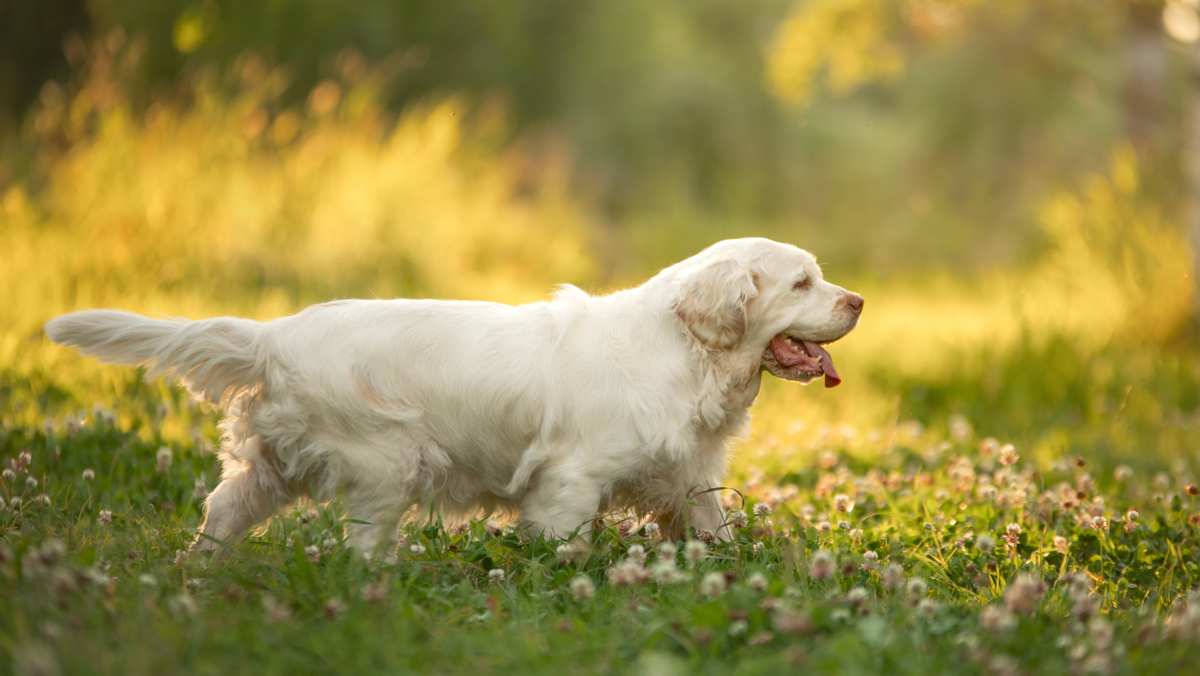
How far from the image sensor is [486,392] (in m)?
3.79

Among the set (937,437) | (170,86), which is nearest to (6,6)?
(170,86)

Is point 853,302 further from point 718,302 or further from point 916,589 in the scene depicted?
point 916,589

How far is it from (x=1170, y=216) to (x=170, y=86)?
33.5ft

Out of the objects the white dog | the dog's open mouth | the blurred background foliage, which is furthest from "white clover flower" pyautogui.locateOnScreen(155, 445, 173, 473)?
the dog's open mouth

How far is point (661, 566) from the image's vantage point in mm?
3062

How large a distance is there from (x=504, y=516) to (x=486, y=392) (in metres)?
0.54

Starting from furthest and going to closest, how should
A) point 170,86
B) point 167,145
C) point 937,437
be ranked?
point 170,86 < point 167,145 < point 937,437

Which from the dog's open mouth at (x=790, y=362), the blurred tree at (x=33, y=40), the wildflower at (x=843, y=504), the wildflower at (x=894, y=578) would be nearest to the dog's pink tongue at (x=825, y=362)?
the dog's open mouth at (x=790, y=362)

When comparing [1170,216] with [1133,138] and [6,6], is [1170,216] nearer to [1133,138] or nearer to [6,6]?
[1133,138]

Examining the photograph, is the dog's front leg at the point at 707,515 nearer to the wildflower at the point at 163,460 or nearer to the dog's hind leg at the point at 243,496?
the dog's hind leg at the point at 243,496

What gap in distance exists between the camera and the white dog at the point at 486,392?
3.69 m

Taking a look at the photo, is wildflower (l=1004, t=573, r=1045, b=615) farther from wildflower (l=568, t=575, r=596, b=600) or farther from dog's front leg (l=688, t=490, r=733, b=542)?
dog's front leg (l=688, t=490, r=733, b=542)

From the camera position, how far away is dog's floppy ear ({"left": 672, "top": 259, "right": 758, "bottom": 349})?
3.90m

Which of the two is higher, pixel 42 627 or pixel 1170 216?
pixel 1170 216
